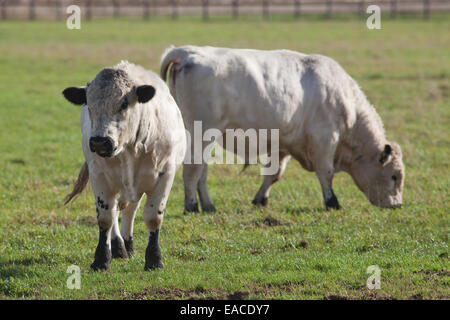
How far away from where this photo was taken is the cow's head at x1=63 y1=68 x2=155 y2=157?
19.5 ft

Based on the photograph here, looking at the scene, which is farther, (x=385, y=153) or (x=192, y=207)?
(x=385, y=153)

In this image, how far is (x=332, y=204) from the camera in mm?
9469

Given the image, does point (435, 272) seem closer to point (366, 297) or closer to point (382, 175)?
point (366, 297)

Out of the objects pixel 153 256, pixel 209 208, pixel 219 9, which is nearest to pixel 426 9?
pixel 219 9

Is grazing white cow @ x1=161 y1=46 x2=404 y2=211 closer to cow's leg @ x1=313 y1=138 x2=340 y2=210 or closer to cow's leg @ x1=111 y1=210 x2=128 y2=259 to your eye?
cow's leg @ x1=313 y1=138 x2=340 y2=210

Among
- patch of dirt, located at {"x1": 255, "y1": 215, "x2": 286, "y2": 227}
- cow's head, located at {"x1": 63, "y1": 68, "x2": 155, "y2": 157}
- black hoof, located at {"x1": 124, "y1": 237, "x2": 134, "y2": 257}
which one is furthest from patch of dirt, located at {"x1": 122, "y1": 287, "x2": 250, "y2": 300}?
patch of dirt, located at {"x1": 255, "y1": 215, "x2": 286, "y2": 227}

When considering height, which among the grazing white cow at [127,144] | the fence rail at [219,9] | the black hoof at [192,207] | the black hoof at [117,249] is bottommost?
the black hoof at [192,207]

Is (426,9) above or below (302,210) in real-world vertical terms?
above

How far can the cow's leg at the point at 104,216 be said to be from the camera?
669 cm

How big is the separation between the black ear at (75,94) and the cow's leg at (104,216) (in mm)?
745

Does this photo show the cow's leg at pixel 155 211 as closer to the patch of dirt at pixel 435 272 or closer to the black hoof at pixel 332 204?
the patch of dirt at pixel 435 272

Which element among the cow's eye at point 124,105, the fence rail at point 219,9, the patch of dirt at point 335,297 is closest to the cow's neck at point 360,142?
the patch of dirt at point 335,297

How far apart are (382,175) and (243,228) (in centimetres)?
245

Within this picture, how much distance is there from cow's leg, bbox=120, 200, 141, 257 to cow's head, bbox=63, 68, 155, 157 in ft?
4.43
